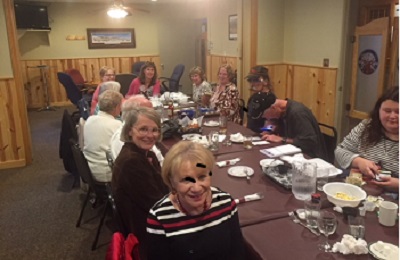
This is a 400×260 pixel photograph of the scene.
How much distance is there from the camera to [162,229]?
1.31m

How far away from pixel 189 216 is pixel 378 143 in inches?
53.5

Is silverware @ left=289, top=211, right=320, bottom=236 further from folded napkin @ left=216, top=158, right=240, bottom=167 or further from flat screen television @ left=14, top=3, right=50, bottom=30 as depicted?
flat screen television @ left=14, top=3, right=50, bottom=30

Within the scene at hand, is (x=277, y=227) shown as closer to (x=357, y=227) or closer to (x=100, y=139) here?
(x=357, y=227)

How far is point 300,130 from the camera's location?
2.75 meters

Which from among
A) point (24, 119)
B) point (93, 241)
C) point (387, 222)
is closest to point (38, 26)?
Answer: point (24, 119)

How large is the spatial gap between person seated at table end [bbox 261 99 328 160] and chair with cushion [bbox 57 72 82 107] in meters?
4.56

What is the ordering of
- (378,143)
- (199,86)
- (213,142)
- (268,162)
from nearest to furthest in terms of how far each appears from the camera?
(378,143), (268,162), (213,142), (199,86)

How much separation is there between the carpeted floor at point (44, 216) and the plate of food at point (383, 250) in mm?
1916

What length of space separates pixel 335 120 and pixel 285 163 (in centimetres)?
290

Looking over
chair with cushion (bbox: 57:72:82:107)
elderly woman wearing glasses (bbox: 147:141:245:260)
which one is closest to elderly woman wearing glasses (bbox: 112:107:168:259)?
elderly woman wearing glasses (bbox: 147:141:245:260)

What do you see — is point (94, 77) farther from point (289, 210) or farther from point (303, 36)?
point (289, 210)

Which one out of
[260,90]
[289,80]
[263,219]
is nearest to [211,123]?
[260,90]

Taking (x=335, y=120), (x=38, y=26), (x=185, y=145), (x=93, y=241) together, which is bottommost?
(x=93, y=241)

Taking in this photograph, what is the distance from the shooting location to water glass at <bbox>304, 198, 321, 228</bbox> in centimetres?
152
